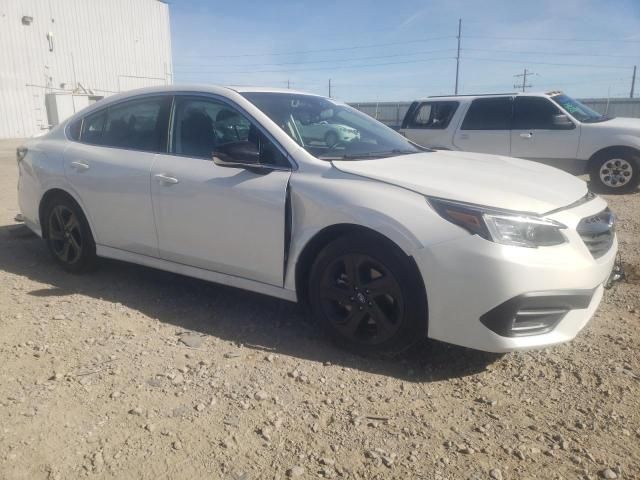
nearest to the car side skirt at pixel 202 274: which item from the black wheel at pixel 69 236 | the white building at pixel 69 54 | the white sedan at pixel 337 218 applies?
the white sedan at pixel 337 218

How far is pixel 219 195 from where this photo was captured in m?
3.35

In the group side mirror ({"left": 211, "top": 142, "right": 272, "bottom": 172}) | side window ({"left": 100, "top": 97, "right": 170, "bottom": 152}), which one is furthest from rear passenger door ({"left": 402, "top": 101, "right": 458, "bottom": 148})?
side mirror ({"left": 211, "top": 142, "right": 272, "bottom": 172})

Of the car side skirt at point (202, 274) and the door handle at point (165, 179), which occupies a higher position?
the door handle at point (165, 179)

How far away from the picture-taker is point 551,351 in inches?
123

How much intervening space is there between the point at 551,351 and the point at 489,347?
718 mm

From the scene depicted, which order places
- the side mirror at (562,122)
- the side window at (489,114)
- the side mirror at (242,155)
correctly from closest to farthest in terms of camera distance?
the side mirror at (242,155) < the side mirror at (562,122) < the side window at (489,114)

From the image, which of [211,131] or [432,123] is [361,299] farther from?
[432,123]

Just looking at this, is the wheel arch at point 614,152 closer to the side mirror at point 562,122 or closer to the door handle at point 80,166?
the side mirror at point 562,122

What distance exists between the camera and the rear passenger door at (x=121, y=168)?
3.81 metres

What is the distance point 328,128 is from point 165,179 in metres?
1.21

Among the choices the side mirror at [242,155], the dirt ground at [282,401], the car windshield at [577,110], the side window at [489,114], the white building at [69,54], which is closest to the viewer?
the dirt ground at [282,401]

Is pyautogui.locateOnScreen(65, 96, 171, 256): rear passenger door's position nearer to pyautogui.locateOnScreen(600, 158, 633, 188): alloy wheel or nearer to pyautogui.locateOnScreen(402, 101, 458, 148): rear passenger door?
pyautogui.locateOnScreen(402, 101, 458, 148): rear passenger door

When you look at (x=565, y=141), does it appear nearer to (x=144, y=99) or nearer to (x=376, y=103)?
(x=144, y=99)

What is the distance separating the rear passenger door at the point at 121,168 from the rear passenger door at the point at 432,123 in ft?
22.0
